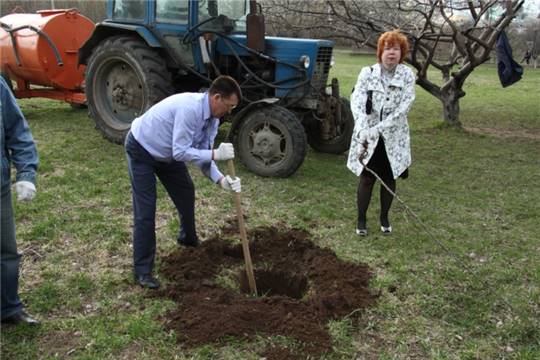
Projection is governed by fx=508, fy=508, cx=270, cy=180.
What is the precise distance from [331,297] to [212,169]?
3.97 ft

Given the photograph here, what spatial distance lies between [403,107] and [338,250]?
1305 mm

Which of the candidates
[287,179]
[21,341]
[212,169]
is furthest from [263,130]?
[21,341]

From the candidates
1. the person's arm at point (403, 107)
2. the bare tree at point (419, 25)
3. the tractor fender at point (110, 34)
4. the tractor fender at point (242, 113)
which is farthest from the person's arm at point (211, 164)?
the bare tree at point (419, 25)

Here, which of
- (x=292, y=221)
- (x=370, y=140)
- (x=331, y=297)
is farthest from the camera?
(x=292, y=221)

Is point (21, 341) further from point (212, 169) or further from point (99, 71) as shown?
point (99, 71)

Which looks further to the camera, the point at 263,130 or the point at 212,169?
the point at 263,130

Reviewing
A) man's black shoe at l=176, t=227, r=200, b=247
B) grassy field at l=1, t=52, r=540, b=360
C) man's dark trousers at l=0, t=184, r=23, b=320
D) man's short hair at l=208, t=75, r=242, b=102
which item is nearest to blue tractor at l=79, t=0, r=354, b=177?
grassy field at l=1, t=52, r=540, b=360

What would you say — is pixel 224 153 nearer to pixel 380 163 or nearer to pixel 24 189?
pixel 24 189

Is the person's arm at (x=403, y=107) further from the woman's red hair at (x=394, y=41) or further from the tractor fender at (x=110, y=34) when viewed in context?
the tractor fender at (x=110, y=34)

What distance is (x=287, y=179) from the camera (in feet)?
19.7

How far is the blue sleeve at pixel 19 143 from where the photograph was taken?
8.91 feet

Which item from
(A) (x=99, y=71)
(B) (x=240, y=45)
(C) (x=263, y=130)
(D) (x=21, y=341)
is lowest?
(D) (x=21, y=341)

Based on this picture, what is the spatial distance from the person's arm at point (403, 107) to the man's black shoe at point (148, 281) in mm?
2147

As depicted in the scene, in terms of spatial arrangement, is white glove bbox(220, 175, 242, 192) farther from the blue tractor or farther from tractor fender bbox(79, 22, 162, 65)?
tractor fender bbox(79, 22, 162, 65)
